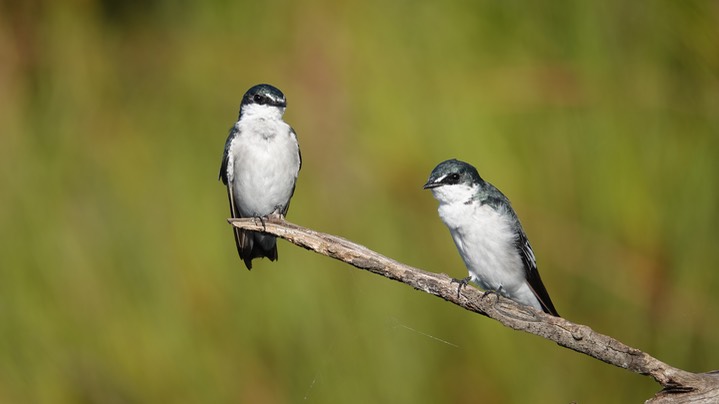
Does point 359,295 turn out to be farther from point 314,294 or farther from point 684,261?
point 684,261

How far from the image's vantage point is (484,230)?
2703 millimetres

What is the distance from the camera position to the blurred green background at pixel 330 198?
13.7ft

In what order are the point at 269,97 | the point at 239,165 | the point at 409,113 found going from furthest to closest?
the point at 409,113 → the point at 239,165 → the point at 269,97

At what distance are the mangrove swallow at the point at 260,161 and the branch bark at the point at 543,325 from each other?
728 mm

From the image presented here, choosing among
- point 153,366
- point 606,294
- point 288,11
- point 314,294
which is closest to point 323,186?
point 314,294

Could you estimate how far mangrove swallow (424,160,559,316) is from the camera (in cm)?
262

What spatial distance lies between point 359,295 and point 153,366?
101 cm

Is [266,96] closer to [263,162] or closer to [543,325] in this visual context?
[263,162]

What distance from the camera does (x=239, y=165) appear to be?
309cm

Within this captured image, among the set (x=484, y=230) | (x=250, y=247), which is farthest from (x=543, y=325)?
(x=250, y=247)

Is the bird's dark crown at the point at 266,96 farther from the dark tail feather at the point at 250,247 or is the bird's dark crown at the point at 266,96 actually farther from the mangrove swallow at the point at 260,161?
the dark tail feather at the point at 250,247

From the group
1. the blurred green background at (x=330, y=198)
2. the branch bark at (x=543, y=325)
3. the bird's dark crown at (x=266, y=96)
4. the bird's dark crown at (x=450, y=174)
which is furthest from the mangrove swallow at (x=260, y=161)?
the blurred green background at (x=330, y=198)

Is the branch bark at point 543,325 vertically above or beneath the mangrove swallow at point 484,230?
beneath

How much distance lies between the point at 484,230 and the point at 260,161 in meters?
0.80
